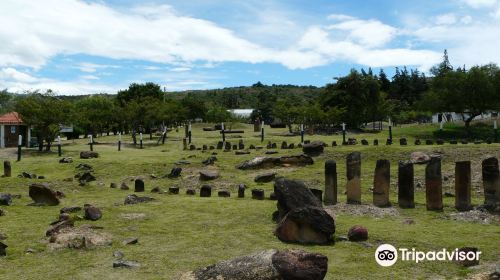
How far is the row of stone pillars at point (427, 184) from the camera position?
14.6 m

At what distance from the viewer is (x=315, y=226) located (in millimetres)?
10859

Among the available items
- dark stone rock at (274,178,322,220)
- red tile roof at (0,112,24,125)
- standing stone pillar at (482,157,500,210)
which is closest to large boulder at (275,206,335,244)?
dark stone rock at (274,178,322,220)

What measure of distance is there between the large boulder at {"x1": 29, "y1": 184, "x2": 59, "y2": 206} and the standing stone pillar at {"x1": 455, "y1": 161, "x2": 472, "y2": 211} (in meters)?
12.6

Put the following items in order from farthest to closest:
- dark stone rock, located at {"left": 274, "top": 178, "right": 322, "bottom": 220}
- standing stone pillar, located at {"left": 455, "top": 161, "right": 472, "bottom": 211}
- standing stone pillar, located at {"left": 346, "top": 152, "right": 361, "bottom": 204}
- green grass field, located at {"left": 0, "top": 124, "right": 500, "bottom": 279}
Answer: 1. standing stone pillar, located at {"left": 346, "top": 152, "right": 361, "bottom": 204}
2. standing stone pillar, located at {"left": 455, "top": 161, "right": 472, "bottom": 211}
3. dark stone rock, located at {"left": 274, "top": 178, "right": 322, "bottom": 220}
4. green grass field, located at {"left": 0, "top": 124, "right": 500, "bottom": 279}

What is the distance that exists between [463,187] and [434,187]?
79 centimetres

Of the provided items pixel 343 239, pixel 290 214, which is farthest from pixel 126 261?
pixel 343 239

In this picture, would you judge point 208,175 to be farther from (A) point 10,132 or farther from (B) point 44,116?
(A) point 10,132

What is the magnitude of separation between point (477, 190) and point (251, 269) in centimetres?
1372

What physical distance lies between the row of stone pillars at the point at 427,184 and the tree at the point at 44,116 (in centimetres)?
2782

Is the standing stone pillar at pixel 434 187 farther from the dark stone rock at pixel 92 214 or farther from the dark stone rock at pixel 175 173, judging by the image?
the dark stone rock at pixel 175 173

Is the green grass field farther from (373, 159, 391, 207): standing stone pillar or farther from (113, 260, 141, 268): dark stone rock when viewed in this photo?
(373, 159, 391, 207): standing stone pillar

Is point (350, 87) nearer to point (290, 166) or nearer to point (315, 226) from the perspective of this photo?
point (290, 166)

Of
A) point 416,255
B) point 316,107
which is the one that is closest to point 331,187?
point 416,255

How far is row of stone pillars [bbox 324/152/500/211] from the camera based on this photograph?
1462 cm
